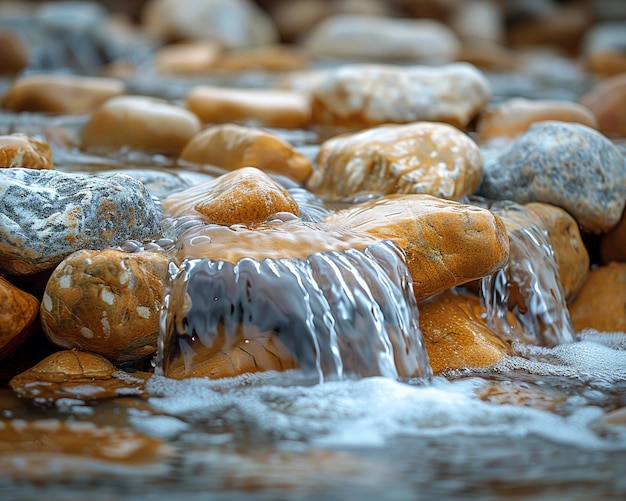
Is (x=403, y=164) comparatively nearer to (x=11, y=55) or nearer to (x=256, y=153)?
(x=256, y=153)

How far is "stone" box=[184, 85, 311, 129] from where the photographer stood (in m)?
5.59

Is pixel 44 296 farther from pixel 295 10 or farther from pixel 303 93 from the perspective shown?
pixel 295 10

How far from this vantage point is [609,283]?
151 inches

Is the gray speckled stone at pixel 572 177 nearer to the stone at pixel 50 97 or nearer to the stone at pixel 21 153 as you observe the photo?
the stone at pixel 21 153

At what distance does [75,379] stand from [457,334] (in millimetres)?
1524

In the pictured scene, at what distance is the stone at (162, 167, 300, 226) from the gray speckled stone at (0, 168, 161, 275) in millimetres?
274

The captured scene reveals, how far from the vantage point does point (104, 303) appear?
2736mm

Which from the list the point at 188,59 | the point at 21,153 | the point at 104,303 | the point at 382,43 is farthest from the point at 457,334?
the point at 382,43

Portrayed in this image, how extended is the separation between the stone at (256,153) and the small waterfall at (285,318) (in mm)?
1396

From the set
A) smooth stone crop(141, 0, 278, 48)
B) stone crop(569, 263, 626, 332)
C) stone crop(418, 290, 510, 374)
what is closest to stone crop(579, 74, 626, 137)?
stone crop(569, 263, 626, 332)

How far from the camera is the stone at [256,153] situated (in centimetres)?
416

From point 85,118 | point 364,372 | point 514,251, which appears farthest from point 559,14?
point 364,372

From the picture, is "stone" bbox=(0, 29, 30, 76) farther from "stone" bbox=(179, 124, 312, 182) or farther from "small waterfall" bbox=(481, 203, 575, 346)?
"small waterfall" bbox=(481, 203, 575, 346)

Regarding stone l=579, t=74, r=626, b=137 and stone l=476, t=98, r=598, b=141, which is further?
stone l=579, t=74, r=626, b=137
